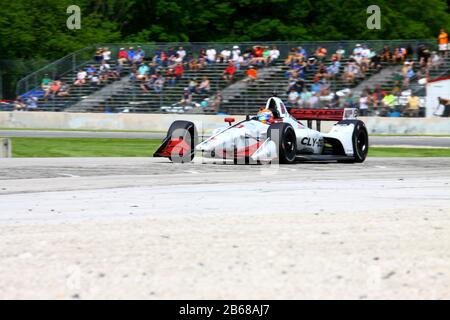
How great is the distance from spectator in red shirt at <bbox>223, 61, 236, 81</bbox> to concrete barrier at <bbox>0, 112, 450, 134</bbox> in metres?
2.08

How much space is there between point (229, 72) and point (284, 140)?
61.8 ft

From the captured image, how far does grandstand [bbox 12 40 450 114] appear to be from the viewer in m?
33.1

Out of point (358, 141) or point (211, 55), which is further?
point (211, 55)

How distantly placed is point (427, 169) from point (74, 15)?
3471 cm

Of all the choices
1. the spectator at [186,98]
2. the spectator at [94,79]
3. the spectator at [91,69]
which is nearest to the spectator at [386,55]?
the spectator at [186,98]

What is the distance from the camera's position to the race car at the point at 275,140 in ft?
56.4

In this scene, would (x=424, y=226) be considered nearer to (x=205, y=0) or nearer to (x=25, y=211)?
(x=25, y=211)

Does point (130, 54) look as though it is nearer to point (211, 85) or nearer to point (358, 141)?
point (211, 85)

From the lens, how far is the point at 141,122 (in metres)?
35.7

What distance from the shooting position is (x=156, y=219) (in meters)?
9.91

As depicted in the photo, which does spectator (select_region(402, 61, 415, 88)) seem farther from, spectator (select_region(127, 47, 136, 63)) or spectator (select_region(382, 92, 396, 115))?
spectator (select_region(127, 47, 136, 63))

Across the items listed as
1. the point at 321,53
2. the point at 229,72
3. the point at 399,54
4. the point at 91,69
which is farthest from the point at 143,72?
the point at 399,54

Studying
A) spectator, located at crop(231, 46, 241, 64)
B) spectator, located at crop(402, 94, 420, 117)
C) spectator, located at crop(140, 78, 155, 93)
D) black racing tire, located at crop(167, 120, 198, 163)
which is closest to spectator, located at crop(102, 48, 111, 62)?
spectator, located at crop(140, 78, 155, 93)

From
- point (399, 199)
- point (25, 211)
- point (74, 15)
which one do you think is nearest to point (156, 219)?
point (25, 211)
